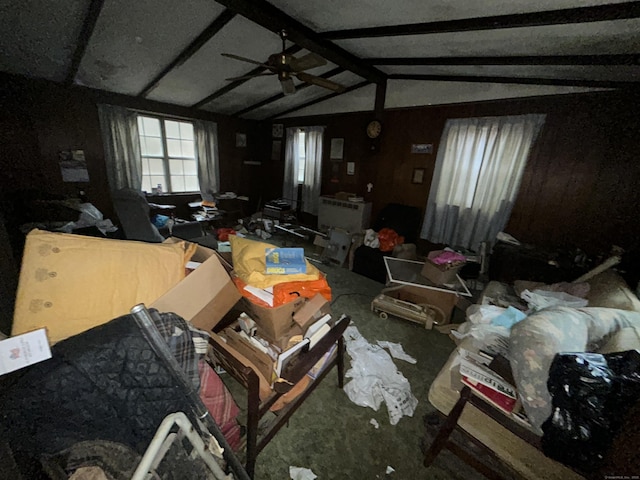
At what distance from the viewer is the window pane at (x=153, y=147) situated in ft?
14.8

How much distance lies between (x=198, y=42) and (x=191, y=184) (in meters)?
3.15

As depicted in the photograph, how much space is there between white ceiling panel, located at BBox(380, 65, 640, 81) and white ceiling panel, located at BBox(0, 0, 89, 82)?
3.67 meters

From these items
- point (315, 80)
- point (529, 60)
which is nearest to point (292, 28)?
point (315, 80)

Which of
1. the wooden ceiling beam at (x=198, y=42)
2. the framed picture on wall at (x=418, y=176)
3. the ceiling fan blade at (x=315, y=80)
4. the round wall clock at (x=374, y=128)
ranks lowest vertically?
the framed picture on wall at (x=418, y=176)

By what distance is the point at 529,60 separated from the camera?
83.6 inches

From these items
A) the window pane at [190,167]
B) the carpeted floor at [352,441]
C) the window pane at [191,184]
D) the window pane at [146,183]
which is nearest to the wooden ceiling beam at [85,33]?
the window pane at [146,183]

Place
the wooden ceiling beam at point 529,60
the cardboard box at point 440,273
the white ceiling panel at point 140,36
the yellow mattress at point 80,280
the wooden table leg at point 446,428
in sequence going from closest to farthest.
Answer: the yellow mattress at point 80,280
the wooden table leg at point 446,428
the wooden ceiling beam at point 529,60
the white ceiling panel at point 140,36
the cardboard box at point 440,273

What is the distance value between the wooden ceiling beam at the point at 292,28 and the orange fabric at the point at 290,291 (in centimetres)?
227

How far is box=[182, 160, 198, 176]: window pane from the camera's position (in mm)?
5020

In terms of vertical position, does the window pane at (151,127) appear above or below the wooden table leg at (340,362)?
above

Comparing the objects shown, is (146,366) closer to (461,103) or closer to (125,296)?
(125,296)

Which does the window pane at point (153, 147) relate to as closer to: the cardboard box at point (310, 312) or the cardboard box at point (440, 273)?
the cardboard box at point (310, 312)

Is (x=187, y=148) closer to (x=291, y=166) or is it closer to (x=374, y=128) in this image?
(x=291, y=166)

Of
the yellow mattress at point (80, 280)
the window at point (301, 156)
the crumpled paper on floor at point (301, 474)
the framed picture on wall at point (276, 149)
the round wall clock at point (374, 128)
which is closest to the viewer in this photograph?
the yellow mattress at point (80, 280)
